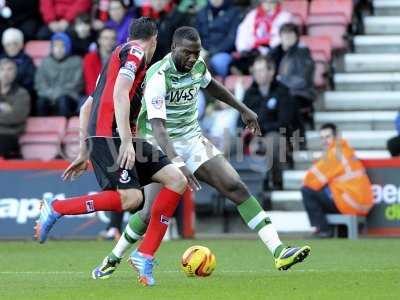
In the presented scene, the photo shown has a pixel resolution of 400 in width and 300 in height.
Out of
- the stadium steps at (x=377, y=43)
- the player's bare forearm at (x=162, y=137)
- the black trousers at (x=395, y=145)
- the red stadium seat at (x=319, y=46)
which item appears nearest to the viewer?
the player's bare forearm at (x=162, y=137)

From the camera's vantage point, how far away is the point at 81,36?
20328mm

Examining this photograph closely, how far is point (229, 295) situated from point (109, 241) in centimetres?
743

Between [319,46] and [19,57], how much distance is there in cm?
479

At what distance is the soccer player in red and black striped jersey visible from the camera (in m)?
10.0

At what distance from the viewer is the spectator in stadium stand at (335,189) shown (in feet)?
55.0

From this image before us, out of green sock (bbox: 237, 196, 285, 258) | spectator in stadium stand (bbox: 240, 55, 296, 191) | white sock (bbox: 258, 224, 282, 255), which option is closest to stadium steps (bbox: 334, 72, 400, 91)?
spectator in stadium stand (bbox: 240, 55, 296, 191)

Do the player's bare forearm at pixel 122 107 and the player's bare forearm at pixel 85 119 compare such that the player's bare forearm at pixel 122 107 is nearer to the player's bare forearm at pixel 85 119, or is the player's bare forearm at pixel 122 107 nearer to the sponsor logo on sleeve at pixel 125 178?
the sponsor logo on sleeve at pixel 125 178

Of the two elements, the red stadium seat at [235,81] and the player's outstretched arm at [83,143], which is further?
the red stadium seat at [235,81]

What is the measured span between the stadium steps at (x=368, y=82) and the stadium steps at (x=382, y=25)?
971 mm

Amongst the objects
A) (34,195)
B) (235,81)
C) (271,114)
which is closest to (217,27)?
(235,81)

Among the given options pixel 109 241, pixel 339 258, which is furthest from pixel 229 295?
pixel 109 241

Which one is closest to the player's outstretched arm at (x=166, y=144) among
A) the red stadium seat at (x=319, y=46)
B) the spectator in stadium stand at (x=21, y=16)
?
the red stadium seat at (x=319, y=46)

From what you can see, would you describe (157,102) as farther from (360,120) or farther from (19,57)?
(19,57)

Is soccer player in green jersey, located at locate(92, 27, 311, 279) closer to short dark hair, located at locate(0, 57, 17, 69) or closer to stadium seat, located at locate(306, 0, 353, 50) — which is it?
short dark hair, located at locate(0, 57, 17, 69)
